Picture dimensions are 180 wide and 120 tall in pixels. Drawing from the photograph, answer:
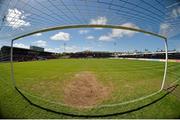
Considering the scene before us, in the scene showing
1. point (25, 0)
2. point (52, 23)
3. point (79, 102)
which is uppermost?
point (25, 0)

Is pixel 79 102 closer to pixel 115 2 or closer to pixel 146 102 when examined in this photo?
pixel 146 102

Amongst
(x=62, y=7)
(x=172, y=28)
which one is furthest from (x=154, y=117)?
(x=172, y=28)

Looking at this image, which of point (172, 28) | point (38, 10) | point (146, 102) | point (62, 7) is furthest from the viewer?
point (172, 28)

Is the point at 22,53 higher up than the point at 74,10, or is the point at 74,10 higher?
the point at 74,10

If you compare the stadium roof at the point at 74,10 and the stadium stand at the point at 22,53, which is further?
the stadium stand at the point at 22,53

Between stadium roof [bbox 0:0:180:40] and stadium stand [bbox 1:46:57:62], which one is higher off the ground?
stadium roof [bbox 0:0:180:40]

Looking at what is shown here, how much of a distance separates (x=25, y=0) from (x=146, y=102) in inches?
273

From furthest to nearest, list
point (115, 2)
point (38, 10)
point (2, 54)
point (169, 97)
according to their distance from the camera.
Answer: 1. point (2, 54)
2. point (38, 10)
3. point (115, 2)
4. point (169, 97)

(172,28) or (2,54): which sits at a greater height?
(172,28)

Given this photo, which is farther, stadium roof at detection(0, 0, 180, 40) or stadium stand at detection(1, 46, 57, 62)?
stadium stand at detection(1, 46, 57, 62)

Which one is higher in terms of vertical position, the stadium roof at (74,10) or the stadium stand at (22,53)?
the stadium roof at (74,10)

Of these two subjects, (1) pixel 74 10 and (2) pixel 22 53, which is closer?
(1) pixel 74 10

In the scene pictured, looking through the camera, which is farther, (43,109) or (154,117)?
(43,109)

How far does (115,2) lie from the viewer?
6457 millimetres
